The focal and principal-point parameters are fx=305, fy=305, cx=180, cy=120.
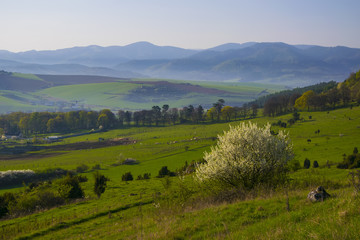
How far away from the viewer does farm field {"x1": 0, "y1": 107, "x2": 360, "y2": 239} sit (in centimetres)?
1373

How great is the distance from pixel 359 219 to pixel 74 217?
1212 inches

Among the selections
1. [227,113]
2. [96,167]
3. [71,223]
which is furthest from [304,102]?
[71,223]

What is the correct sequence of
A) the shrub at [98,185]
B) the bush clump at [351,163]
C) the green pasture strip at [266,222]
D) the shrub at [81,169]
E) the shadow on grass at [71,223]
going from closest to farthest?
the green pasture strip at [266,222] → the shadow on grass at [71,223] → the shrub at [98,185] → the bush clump at [351,163] → the shrub at [81,169]

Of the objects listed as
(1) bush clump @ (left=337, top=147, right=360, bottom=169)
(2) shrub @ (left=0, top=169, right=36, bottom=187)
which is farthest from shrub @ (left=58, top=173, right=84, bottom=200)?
(1) bush clump @ (left=337, top=147, right=360, bottom=169)

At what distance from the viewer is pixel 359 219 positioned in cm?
1244

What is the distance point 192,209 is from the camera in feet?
74.9

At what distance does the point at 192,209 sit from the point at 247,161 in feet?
25.8

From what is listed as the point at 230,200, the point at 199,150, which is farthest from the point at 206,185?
the point at 199,150

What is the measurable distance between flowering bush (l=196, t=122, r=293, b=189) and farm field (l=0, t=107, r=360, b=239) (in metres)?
2.31

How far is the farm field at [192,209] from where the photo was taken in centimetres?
1373

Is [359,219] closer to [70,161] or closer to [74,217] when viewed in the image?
[74,217]

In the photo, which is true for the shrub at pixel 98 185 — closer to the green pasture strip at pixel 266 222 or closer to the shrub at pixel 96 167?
the green pasture strip at pixel 266 222

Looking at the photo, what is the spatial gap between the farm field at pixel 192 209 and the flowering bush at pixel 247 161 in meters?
2.31

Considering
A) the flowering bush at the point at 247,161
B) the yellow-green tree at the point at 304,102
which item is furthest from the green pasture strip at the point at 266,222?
the yellow-green tree at the point at 304,102
